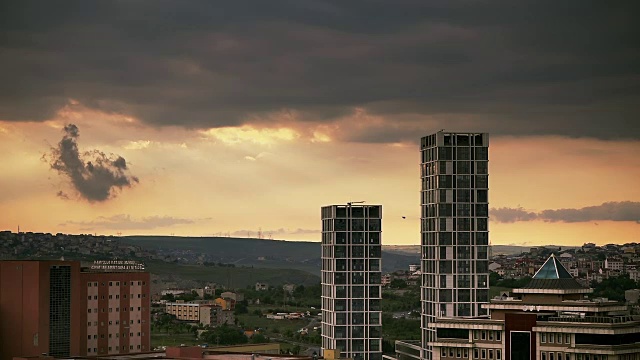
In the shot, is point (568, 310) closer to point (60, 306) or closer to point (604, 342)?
point (604, 342)

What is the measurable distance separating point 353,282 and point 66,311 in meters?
45.2

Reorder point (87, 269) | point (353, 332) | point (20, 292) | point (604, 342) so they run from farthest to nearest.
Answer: point (353, 332) < point (87, 269) < point (20, 292) < point (604, 342)

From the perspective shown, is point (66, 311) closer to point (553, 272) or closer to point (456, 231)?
point (456, 231)

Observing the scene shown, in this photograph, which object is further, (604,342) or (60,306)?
(60,306)

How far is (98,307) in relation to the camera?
520 feet

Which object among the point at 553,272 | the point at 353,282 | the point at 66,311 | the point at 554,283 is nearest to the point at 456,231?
the point at 353,282

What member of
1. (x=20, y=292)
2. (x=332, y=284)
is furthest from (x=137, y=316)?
(x=332, y=284)

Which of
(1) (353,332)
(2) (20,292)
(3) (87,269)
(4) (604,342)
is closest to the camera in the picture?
(4) (604,342)

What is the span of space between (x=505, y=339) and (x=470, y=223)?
47130 mm

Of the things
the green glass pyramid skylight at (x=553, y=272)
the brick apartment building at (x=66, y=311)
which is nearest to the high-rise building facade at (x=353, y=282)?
the brick apartment building at (x=66, y=311)

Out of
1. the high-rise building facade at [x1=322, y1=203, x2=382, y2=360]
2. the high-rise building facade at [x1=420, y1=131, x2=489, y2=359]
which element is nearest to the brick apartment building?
the high-rise building facade at [x1=322, y1=203, x2=382, y2=360]

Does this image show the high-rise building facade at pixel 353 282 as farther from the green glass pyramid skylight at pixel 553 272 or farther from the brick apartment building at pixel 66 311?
the green glass pyramid skylight at pixel 553 272

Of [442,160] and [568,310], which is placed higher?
[442,160]

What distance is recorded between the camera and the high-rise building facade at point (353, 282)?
7092 inches
